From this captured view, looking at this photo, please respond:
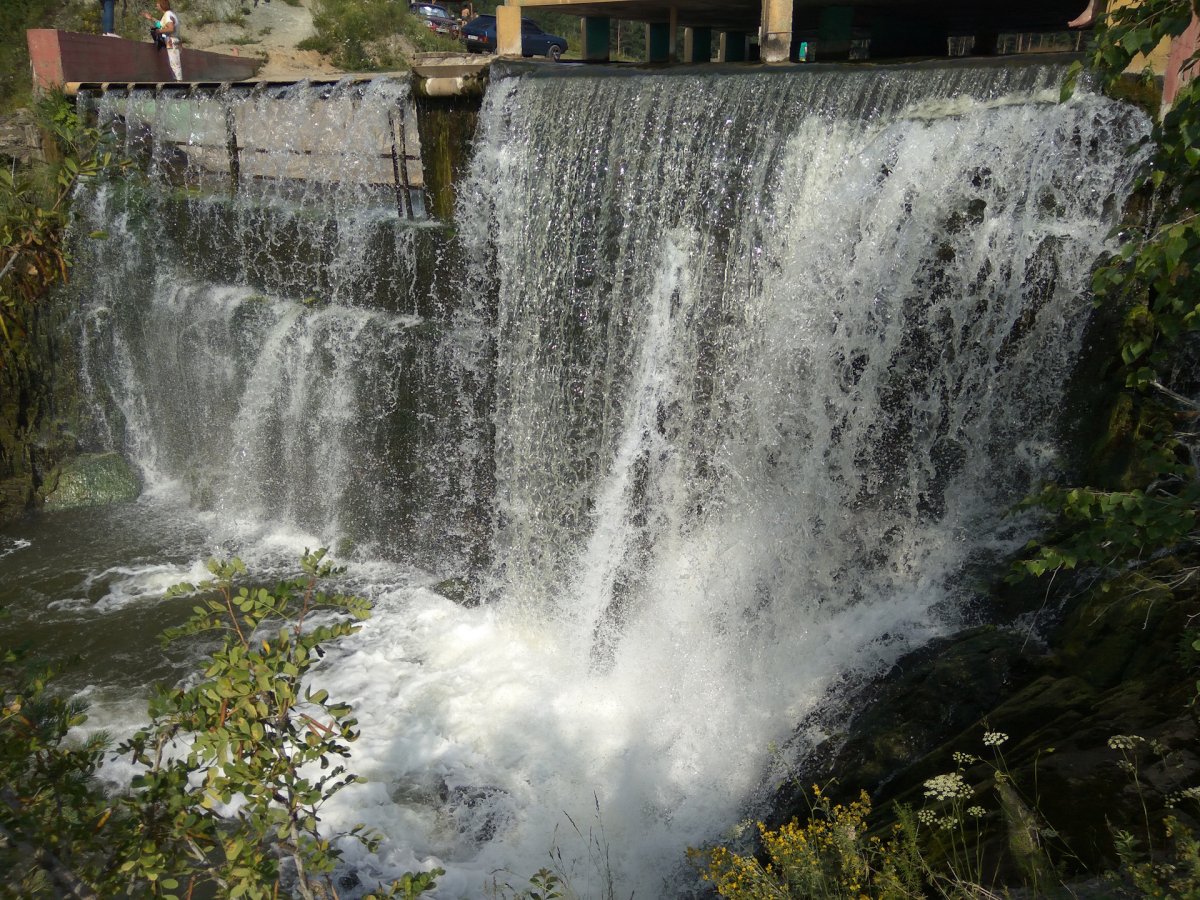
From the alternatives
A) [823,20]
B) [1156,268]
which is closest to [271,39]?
[823,20]

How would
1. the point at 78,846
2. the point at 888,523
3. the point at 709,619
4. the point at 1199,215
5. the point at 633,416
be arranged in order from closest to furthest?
1. the point at 78,846
2. the point at 1199,215
3. the point at 888,523
4. the point at 709,619
5. the point at 633,416

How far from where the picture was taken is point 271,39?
18203 mm

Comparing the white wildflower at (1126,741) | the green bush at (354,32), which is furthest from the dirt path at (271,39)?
the white wildflower at (1126,741)

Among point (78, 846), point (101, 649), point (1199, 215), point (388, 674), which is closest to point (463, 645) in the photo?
point (388, 674)

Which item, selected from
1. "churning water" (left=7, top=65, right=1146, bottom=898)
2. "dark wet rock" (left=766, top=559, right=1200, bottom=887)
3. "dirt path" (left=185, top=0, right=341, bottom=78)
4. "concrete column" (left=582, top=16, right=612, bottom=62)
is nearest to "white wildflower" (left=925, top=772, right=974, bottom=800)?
"dark wet rock" (left=766, top=559, right=1200, bottom=887)

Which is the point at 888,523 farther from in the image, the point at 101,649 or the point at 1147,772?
the point at 101,649

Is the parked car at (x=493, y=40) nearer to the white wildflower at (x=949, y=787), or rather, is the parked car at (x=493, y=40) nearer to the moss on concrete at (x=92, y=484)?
the moss on concrete at (x=92, y=484)

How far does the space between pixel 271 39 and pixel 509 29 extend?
32.1 ft

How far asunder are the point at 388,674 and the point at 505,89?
4.40m

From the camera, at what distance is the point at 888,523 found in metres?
5.71

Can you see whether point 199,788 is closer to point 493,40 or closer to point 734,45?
point 734,45

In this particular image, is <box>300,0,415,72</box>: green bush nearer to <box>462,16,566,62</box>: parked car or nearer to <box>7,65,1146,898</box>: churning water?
<box>462,16,566,62</box>: parked car

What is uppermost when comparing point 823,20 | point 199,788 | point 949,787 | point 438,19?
point 438,19

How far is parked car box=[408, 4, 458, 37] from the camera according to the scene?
74.8ft
